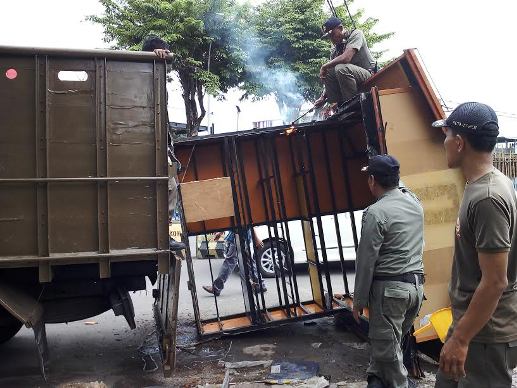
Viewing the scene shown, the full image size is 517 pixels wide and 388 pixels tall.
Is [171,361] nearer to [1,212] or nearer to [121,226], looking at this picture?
[121,226]

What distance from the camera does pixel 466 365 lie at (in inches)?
87.0

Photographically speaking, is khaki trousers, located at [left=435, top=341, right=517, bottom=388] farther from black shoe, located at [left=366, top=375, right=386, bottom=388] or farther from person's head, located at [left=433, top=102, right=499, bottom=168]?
black shoe, located at [left=366, top=375, right=386, bottom=388]

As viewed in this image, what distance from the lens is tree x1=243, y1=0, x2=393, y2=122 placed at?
15.7 meters

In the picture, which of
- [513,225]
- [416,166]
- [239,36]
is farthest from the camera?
[239,36]

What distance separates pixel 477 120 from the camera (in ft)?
7.15

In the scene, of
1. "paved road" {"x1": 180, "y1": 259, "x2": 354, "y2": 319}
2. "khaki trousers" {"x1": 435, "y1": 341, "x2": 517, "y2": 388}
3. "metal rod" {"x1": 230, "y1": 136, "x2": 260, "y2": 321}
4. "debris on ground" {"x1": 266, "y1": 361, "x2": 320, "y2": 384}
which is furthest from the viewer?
"paved road" {"x1": 180, "y1": 259, "x2": 354, "y2": 319}

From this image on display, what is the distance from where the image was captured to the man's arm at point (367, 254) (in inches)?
141

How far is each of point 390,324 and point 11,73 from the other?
367cm

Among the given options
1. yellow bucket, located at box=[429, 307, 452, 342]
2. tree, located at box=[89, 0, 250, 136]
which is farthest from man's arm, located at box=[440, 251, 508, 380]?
tree, located at box=[89, 0, 250, 136]

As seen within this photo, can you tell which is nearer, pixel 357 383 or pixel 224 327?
pixel 357 383

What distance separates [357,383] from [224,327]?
187 cm

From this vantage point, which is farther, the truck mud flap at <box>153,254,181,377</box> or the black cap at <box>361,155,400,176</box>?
the truck mud flap at <box>153,254,181,377</box>

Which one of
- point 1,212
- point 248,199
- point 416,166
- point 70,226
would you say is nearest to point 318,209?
point 248,199

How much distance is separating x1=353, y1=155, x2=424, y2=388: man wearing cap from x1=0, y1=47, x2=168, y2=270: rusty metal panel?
5.83 ft
